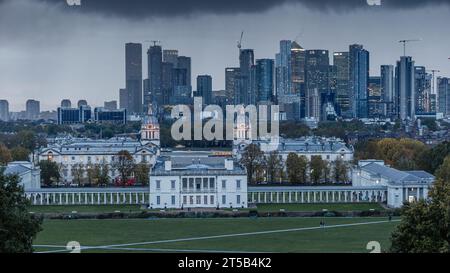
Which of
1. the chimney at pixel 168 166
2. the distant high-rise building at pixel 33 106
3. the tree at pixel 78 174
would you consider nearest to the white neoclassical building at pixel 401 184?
the chimney at pixel 168 166

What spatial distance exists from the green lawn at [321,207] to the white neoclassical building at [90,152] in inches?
299

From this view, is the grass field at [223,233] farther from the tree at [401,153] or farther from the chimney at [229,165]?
the tree at [401,153]

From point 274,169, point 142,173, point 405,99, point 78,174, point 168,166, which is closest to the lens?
point 168,166

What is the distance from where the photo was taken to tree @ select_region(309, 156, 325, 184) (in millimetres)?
24347

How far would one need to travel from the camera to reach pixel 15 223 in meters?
6.77

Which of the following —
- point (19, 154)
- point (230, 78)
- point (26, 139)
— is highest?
point (230, 78)

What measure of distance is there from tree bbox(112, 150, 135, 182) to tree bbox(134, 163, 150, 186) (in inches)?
10.8

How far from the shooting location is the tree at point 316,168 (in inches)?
959

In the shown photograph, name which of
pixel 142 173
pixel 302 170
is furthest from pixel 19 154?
pixel 302 170

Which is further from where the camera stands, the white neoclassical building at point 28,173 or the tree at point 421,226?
the white neoclassical building at point 28,173

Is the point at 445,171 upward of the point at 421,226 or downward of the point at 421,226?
downward

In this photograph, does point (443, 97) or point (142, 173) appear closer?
point (142, 173)

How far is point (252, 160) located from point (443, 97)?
89.4 ft

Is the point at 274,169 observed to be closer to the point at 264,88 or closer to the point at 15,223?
the point at 264,88
